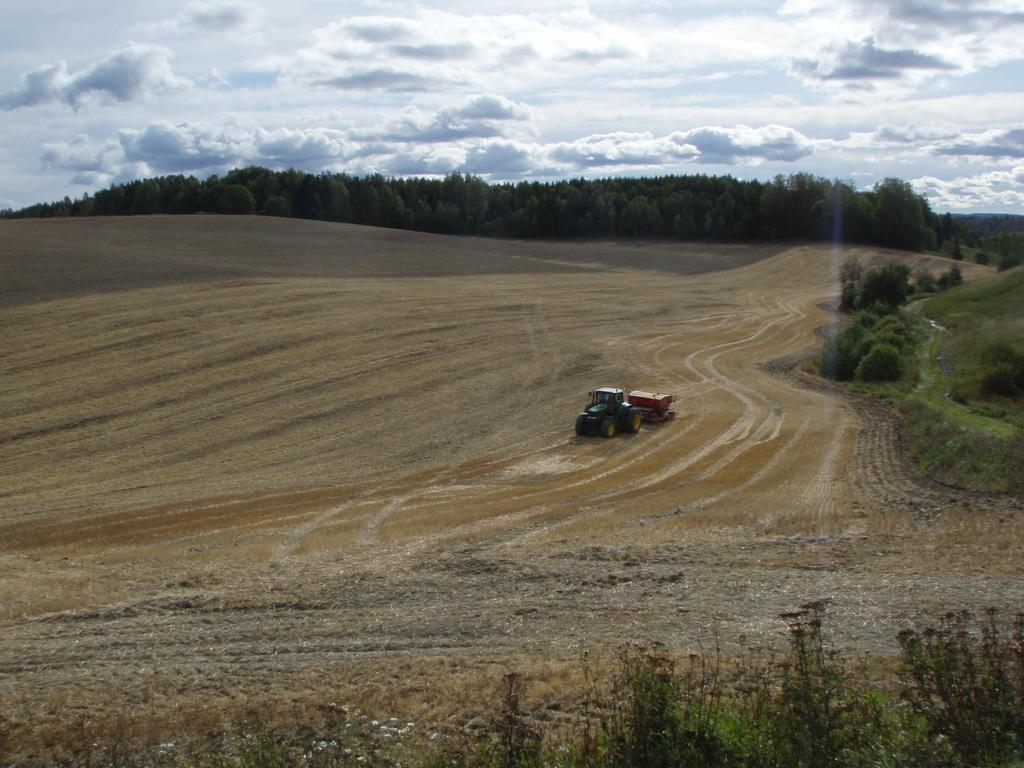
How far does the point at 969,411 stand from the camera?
30.7 m

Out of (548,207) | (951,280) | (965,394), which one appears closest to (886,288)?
(951,280)

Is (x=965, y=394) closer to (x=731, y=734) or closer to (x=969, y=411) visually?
(x=969, y=411)

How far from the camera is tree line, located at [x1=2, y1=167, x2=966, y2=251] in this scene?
102312mm

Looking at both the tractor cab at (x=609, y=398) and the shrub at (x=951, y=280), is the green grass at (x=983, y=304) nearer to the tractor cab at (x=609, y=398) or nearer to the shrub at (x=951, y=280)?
the shrub at (x=951, y=280)

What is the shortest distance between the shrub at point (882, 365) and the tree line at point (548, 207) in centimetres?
6937

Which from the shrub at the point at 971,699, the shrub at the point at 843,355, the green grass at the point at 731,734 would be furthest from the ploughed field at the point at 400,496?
the shrub at the point at 971,699

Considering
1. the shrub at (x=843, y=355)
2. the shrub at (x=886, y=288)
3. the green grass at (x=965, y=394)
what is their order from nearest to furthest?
the green grass at (x=965, y=394) < the shrub at (x=843, y=355) < the shrub at (x=886, y=288)

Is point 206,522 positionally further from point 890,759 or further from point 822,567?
point 890,759

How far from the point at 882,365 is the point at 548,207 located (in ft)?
243

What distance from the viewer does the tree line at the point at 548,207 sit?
102 m

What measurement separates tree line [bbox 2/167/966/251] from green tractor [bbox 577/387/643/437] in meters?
79.6

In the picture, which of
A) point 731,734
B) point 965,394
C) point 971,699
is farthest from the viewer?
point 965,394

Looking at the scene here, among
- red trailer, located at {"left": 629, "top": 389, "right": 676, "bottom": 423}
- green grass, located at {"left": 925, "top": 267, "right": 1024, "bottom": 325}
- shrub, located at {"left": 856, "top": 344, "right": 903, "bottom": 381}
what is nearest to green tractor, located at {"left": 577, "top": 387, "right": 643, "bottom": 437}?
red trailer, located at {"left": 629, "top": 389, "right": 676, "bottom": 423}

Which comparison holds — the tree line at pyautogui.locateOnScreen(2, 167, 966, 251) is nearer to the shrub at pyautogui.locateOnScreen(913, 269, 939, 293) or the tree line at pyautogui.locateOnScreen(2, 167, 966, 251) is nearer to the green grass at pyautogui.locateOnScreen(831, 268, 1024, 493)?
the shrub at pyautogui.locateOnScreen(913, 269, 939, 293)
